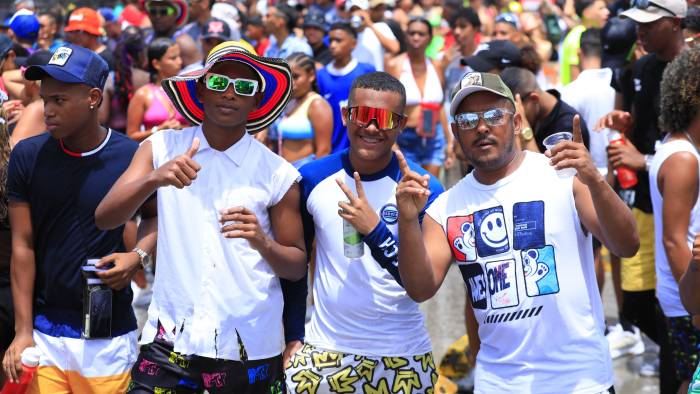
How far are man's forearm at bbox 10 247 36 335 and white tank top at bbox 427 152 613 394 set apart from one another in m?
1.97

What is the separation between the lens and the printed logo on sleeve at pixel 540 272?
3.73m

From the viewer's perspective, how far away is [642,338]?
7.61 meters

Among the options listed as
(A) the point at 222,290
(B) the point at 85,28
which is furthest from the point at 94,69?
(B) the point at 85,28

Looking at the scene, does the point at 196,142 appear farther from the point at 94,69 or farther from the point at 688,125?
the point at 688,125

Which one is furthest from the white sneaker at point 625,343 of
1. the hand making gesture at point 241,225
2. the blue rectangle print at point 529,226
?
the hand making gesture at point 241,225

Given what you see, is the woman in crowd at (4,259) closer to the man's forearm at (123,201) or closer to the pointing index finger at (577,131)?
the man's forearm at (123,201)

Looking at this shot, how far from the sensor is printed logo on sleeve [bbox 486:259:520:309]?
3.76 m

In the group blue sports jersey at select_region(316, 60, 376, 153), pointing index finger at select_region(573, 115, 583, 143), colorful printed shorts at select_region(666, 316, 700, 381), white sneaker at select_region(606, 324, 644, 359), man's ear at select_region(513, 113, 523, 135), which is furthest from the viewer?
blue sports jersey at select_region(316, 60, 376, 153)

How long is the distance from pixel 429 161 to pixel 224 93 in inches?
251

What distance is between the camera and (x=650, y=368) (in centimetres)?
695

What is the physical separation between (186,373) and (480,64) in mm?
3560

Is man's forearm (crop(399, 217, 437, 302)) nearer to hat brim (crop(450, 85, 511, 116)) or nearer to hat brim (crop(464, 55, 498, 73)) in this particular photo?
hat brim (crop(450, 85, 511, 116))

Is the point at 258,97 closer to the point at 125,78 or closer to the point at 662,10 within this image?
the point at 662,10

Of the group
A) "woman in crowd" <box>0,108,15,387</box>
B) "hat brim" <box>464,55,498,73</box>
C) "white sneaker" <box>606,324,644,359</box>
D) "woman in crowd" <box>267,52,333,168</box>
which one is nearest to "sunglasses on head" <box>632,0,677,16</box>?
"hat brim" <box>464,55,498,73</box>
